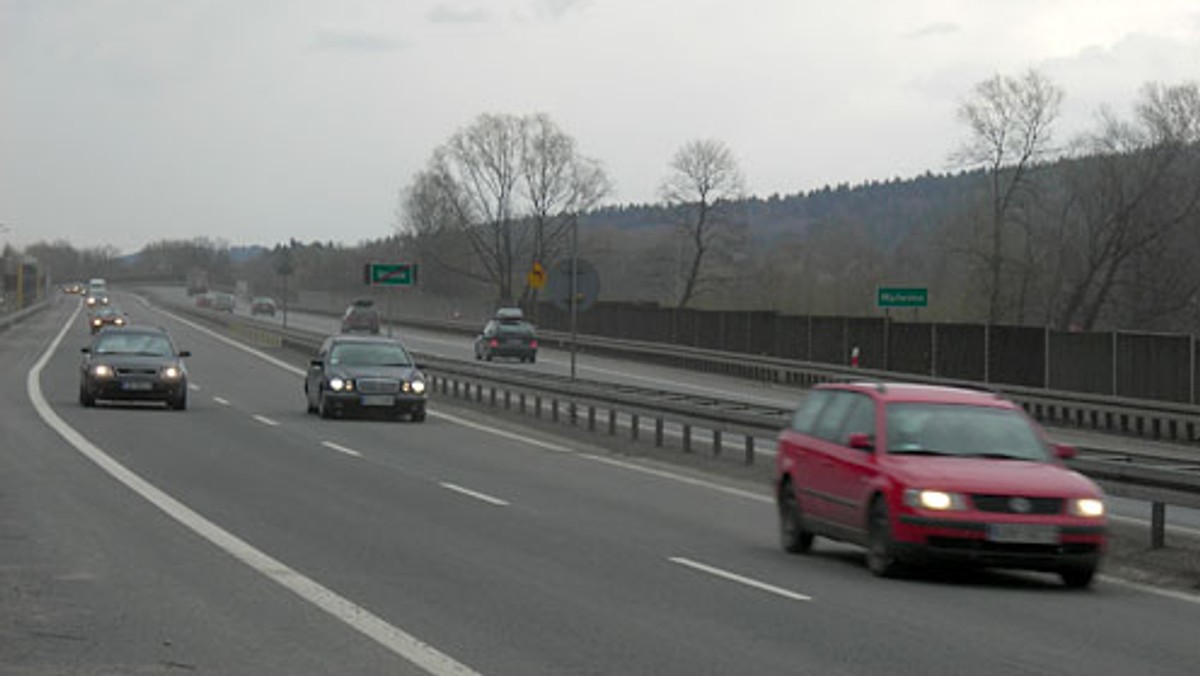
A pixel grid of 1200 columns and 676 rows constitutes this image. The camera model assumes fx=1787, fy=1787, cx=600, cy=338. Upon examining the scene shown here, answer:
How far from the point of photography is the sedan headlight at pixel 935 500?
12.3m

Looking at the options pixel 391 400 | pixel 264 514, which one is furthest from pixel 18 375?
pixel 264 514

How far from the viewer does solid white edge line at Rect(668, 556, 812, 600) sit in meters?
12.0

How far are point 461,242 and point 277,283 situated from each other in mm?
60092

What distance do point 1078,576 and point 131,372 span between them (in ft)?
76.5

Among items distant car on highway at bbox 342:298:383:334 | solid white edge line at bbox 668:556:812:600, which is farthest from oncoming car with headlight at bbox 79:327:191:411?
distant car on highway at bbox 342:298:383:334

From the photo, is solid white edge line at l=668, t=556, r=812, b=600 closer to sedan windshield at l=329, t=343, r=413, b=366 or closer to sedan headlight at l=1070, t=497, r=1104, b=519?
sedan headlight at l=1070, t=497, r=1104, b=519

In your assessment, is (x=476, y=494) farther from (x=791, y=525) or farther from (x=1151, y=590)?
(x=1151, y=590)

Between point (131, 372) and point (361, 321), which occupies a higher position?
point (131, 372)

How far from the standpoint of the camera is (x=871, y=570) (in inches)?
521

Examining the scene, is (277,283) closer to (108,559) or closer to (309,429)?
(309,429)

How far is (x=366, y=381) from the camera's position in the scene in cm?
3216

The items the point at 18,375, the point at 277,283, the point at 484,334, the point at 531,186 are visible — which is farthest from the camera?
the point at 277,283

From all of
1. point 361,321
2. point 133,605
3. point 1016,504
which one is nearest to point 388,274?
point 361,321

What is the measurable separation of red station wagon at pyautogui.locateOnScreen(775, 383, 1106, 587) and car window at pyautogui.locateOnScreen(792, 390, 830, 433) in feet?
0.06
